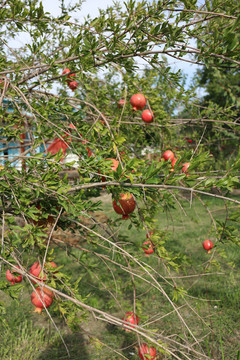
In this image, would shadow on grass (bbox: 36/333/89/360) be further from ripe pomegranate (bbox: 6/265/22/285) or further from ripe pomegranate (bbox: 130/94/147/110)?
ripe pomegranate (bbox: 130/94/147/110)

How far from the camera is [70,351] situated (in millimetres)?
2195

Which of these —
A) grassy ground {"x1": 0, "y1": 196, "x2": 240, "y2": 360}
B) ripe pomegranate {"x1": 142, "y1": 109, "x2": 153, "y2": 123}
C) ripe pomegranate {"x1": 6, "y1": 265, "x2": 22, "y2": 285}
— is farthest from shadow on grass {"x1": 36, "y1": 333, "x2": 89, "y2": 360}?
ripe pomegranate {"x1": 142, "y1": 109, "x2": 153, "y2": 123}

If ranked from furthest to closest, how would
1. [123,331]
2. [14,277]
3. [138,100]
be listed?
[123,331] < [138,100] < [14,277]

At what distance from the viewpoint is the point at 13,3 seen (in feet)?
4.92

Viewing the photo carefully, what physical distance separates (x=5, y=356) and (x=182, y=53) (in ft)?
8.18

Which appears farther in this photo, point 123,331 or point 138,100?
point 123,331

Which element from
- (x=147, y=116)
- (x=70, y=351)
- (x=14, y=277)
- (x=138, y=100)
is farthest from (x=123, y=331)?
(x=138, y=100)

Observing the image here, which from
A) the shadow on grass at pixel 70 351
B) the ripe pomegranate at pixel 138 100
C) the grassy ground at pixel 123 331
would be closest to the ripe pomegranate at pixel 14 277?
the grassy ground at pixel 123 331

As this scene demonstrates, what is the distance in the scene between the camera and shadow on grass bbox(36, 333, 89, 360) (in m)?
2.12

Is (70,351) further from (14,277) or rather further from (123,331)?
(14,277)

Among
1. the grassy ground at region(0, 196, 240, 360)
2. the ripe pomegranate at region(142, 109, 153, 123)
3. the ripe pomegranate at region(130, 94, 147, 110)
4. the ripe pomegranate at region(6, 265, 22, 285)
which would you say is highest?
the ripe pomegranate at region(130, 94, 147, 110)

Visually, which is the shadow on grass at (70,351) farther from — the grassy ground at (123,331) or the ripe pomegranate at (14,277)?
the ripe pomegranate at (14,277)

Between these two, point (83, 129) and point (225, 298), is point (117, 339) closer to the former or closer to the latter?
point (225, 298)

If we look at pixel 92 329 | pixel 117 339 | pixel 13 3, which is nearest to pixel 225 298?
pixel 117 339
